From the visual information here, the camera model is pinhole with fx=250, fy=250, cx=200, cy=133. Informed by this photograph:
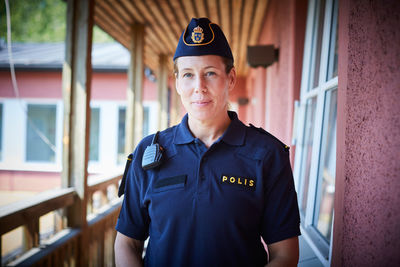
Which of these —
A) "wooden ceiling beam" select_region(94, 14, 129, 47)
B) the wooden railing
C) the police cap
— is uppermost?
"wooden ceiling beam" select_region(94, 14, 129, 47)

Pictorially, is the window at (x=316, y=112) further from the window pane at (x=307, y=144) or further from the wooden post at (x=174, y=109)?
the wooden post at (x=174, y=109)

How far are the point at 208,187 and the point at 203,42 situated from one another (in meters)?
0.58

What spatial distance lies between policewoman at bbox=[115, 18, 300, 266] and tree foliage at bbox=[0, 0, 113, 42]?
1645 centimetres

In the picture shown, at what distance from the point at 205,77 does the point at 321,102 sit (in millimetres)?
907

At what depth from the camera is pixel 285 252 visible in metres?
0.91

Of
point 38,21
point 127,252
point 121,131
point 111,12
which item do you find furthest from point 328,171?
point 38,21

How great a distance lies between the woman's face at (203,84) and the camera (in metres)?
1.00

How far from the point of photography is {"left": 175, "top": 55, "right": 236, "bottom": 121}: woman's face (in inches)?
39.3

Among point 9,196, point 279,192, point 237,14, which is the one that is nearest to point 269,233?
point 279,192

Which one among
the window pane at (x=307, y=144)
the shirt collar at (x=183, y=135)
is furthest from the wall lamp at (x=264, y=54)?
the shirt collar at (x=183, y=135)

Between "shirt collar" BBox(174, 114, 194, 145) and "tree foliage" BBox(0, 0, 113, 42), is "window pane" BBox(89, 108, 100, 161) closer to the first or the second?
"shirt collar" BBox(174, 114, 194, 145)

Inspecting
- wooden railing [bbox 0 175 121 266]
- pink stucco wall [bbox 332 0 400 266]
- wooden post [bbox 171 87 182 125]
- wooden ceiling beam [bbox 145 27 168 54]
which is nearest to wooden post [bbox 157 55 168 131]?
wooden ceiling beam [bbox 145 27 168 54]

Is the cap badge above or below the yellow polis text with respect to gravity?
above

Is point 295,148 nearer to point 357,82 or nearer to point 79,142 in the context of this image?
point 357,82
